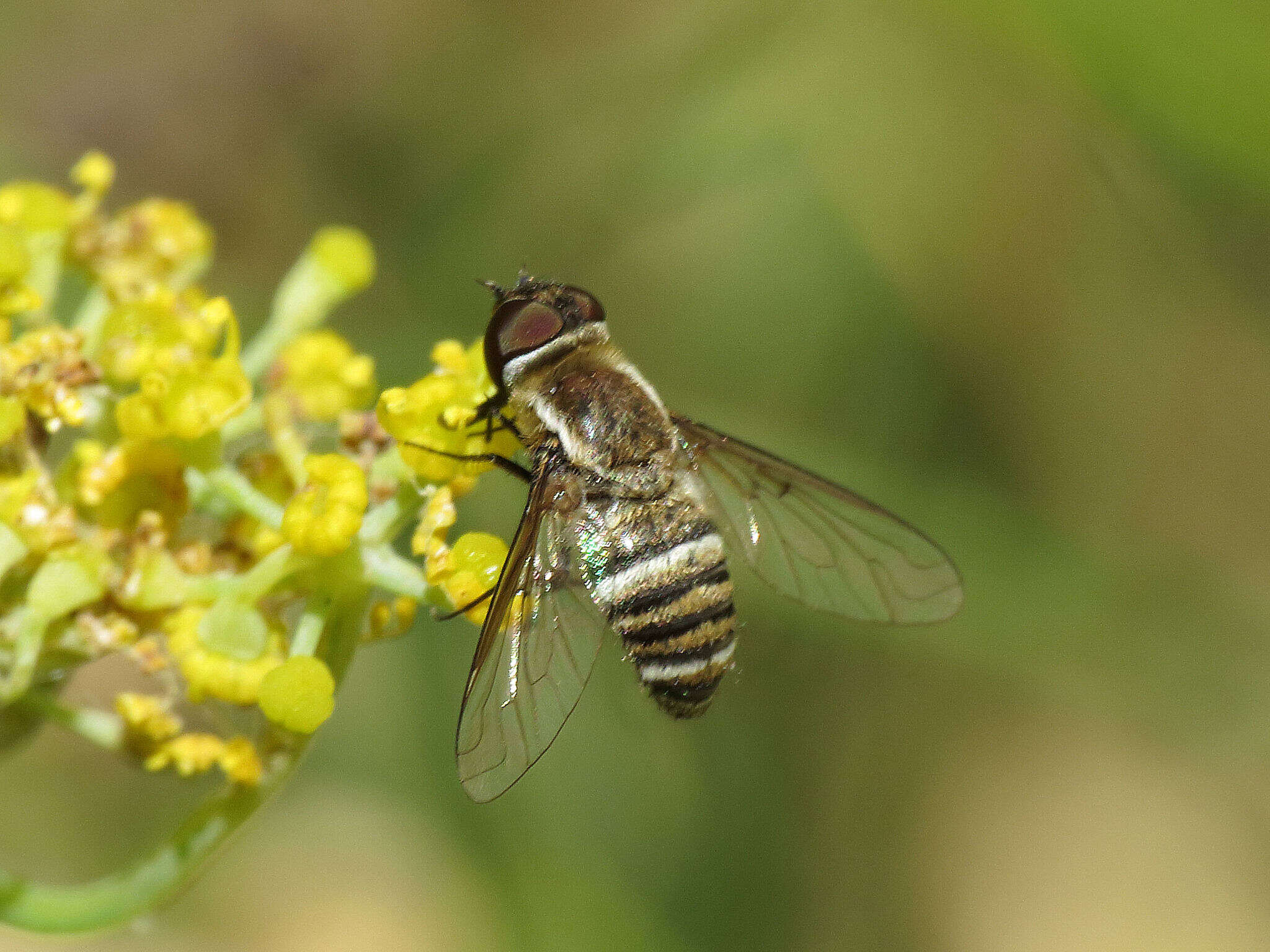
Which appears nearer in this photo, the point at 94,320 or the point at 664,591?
the point at 664,591

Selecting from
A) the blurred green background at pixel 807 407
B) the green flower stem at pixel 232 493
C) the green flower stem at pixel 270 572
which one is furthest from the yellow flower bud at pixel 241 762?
the blurred green background at pixel 807 407

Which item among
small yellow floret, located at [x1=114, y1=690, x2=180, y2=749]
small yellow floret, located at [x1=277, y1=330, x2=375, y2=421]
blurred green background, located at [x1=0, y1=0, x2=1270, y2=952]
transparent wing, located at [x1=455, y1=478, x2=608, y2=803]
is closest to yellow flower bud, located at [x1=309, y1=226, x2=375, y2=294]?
small yellow floret, located at [x1=277, y1=330, x2=375, y2=421]

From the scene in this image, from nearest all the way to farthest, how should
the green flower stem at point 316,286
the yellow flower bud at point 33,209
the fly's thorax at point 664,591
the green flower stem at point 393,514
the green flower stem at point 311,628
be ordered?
the green flower stem at point 311,628
the green flower stem at point 393,514
the fly's thorax at point 664,591
the yellow flower bud at point 33,209
the green flower stem at point 316,286

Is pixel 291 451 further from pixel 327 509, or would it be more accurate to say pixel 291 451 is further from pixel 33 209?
pixel 33 209

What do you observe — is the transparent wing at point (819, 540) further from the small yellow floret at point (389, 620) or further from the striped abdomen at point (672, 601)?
the small yellow floret at point (389, 620)

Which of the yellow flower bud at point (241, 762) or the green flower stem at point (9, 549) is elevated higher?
the green flower stem at point (9, 549)

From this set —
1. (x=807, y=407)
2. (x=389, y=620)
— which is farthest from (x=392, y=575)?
(x=807, y=407)

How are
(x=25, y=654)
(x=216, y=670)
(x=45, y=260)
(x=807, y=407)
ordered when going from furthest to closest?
(x=807, y=407) → (x=45, y=260) → (x=216, y=670) → (x=25, y=654)

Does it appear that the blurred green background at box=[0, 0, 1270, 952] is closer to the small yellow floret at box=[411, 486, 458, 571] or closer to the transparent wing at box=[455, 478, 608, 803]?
the transparent wing at box=[455, 478, 608, 803]
